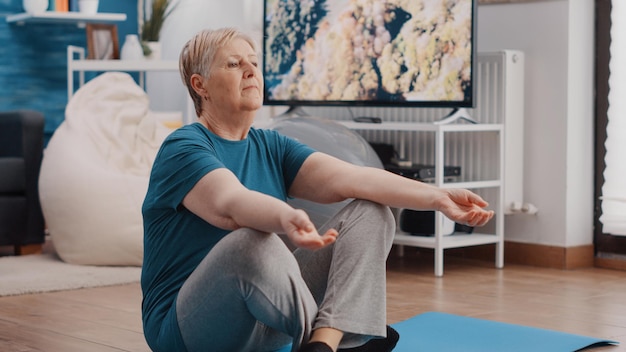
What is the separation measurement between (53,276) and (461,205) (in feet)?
7.20

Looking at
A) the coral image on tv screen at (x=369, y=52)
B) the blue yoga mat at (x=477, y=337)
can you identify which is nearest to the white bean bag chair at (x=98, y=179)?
the coral image on tv screen at (x=369, y=52)

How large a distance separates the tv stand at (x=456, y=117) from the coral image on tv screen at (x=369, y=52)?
0.10 meters

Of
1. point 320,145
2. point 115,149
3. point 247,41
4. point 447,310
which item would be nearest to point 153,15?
point 115,149

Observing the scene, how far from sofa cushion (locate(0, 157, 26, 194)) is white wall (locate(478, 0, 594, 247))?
2.24 metres

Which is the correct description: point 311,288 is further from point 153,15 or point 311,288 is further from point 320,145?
point 153,15

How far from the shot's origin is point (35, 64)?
227 inches

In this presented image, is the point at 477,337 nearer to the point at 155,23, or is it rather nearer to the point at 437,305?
the point at 437,305

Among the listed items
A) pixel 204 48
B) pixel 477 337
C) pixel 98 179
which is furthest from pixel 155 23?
pixel 204 48

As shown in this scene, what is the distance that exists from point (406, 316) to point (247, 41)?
1304 mm

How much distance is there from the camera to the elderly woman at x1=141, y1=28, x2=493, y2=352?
6.15 feet

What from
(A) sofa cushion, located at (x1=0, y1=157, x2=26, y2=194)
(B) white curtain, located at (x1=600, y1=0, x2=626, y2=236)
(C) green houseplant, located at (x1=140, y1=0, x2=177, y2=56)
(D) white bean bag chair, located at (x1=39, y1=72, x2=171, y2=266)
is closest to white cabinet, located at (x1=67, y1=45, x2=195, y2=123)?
(C) green houseplant, located at (x1=140, y1=0, x2=177, y2=56)

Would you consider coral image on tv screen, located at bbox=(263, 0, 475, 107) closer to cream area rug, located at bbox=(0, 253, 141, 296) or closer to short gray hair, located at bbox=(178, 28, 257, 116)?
cream area rug, located at bbox=(0, 253, 141, 296)

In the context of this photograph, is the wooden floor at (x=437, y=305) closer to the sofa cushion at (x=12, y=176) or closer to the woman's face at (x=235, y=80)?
the woman's face at (x=235, y=80)

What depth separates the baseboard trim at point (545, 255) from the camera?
166 inches
